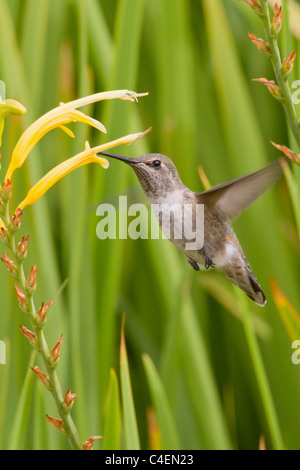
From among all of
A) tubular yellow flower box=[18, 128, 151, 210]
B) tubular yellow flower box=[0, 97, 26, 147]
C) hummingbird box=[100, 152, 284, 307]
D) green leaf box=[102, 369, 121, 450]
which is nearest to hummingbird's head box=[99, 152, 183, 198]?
hummingbird box=[100, 152, 284, 307]

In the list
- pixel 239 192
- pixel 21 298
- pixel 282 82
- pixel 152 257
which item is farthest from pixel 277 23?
pixel 152 257

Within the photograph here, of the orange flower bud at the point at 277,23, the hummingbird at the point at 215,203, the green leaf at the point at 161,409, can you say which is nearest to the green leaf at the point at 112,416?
the green leaf at the point at 161,409

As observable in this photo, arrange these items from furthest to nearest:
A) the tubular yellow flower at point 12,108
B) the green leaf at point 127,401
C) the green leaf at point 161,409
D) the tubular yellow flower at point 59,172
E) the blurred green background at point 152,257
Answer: the blurred green background at point 152,257, the green leaf at point 161,409, the green leaf at point 127,401, the tubular yellow flower at point 59,172, the tubular yellow flower at point 12,108

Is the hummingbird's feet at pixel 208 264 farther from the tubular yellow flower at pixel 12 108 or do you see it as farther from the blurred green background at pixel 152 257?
the tubular yellow flower at pixel 12 108

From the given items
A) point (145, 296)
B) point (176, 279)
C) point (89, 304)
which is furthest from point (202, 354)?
point (145, 296)

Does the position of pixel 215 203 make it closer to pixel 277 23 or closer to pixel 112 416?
pixel 277 23

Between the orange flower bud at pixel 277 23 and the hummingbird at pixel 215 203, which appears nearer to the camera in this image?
the orange flower bud at pixel 277 23

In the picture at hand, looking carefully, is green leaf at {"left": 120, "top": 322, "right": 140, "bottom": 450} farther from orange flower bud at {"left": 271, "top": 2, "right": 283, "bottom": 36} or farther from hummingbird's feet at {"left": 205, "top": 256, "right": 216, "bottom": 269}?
orange flower bud at {"left": 271, "top": 2, "right": 283, "bottom": 36}
